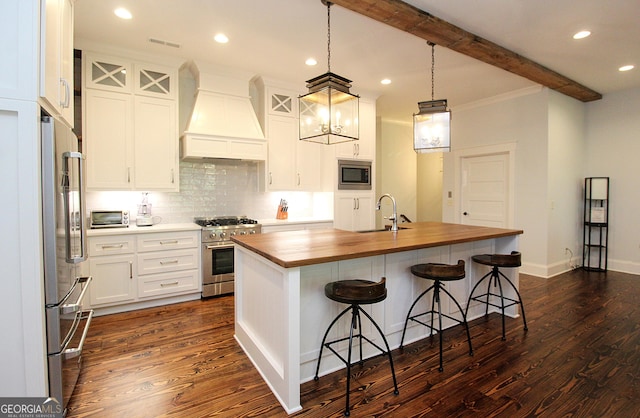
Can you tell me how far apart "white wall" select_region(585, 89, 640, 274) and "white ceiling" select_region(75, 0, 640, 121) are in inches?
27.4

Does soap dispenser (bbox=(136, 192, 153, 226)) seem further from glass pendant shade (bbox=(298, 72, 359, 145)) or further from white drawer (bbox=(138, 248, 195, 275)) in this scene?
glass pendant shade (bbox=(298, 72, 359, 145))

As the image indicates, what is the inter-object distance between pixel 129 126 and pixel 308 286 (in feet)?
9.44

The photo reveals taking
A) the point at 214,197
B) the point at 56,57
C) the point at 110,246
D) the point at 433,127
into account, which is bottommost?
the point at 110,246

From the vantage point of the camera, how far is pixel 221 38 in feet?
10.8

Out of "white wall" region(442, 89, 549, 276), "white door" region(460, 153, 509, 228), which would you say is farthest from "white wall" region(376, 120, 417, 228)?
"white wall" region(442, 89, 549, 276)

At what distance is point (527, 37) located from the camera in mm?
3330

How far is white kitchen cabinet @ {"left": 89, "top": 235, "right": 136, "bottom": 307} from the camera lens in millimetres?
3279

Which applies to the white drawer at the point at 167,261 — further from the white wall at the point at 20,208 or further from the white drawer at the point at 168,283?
the white wall at the point at 20,208

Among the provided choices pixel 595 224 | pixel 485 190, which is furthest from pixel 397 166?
pixel 595 224

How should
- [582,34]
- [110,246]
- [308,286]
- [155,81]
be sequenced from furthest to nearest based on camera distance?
[155,81], [110,246], [582,34], [308,286]

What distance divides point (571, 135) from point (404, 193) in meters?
3.11

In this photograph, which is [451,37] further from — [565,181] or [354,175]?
[565,181]

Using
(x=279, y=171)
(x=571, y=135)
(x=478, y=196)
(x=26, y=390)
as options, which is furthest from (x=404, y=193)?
(x=26, y=390)

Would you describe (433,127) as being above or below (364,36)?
below
